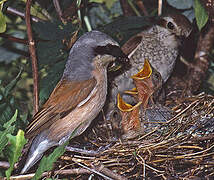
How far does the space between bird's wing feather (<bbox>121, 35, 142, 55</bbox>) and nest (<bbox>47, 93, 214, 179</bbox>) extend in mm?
914

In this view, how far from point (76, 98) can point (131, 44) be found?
1000 mm

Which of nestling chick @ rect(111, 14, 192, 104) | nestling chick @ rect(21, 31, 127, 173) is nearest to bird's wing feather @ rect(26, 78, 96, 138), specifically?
nestling chick @ rect(21, 31, 127, 173)

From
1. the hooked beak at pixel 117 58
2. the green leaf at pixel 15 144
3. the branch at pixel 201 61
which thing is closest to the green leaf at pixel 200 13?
the hooked beak at pixel 117 58

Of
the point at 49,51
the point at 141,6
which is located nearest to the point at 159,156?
the point at 49,51

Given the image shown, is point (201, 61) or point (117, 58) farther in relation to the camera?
point (201, 61)

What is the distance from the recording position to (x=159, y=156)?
2350mm

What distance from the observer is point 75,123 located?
2.57 m

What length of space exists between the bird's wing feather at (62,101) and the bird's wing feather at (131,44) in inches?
31.6

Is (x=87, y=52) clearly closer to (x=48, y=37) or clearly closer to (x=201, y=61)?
(x=48, y=37)

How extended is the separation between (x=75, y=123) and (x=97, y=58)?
0.47 m

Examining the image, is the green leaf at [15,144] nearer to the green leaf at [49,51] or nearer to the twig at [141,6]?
the green leaf at [49,51]

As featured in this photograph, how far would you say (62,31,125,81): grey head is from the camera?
267cm

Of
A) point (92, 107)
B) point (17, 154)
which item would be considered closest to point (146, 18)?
point (92, 107)

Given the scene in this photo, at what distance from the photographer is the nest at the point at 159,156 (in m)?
2.23
